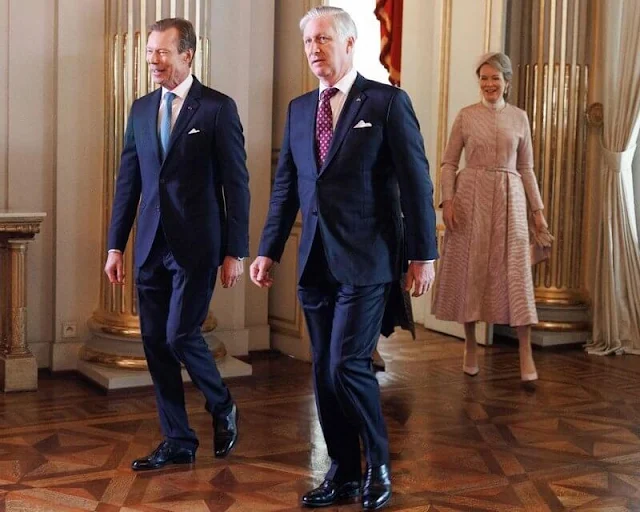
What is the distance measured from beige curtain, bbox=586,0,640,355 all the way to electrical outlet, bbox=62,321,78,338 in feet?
10.0

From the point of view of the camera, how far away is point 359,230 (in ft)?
10.5

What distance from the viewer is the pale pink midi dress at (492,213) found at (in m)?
5.40

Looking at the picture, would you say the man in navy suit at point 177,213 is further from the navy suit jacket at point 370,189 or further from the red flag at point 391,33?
the red flag at point 391,33

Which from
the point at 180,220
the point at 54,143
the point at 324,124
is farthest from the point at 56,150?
the point at 324,124

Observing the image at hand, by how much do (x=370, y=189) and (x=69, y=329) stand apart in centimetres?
272

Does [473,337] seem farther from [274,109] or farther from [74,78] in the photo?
[74,78]

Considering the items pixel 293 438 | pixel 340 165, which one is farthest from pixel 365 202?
pixel 293 438

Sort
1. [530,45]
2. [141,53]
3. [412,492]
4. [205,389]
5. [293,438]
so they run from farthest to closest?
[530,45] < [141,53] < [293,438] < [205,389] < [412,492]

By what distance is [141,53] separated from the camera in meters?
5.13

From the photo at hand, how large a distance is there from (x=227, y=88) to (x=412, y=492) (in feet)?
9.52

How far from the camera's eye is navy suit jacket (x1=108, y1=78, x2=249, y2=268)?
3.62m

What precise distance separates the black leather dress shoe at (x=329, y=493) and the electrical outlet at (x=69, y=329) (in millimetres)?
2380

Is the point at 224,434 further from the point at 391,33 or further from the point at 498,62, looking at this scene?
the point at 391,33

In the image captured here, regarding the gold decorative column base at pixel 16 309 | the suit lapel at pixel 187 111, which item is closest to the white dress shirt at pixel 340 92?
the suit lapel at pixel 187 111
